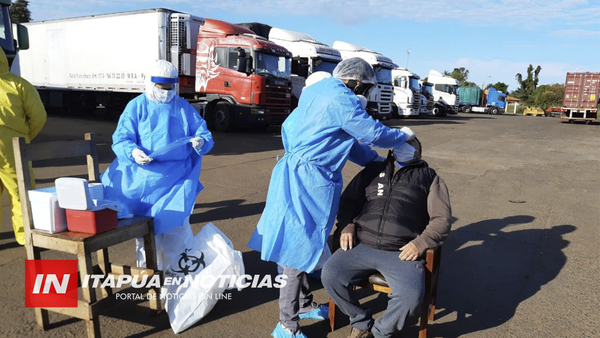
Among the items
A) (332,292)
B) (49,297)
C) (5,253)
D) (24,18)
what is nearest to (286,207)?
(332,292)

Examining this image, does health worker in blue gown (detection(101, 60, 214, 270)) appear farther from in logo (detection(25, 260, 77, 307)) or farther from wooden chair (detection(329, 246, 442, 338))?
wooden chair (detection(329, 246, 442, 338))

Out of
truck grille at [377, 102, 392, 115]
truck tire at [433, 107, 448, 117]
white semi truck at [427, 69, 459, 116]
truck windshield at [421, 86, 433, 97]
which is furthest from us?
white semi truck at [427, 69, 459, 116]

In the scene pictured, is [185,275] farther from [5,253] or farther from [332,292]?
[5,253]

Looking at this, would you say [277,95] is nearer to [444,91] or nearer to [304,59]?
[304,59]

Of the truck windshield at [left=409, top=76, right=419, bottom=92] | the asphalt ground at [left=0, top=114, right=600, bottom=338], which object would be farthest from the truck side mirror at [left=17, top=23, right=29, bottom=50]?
the truck windshield at [left=409, top=76, right=419, bottom=92]

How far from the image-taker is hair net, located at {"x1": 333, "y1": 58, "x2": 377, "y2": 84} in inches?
113

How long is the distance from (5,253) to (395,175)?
12.0 feet

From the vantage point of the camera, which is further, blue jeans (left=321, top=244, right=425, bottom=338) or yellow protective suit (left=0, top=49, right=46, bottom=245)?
yellow protective suit (left=0, top=49, right=46, bottom=245)

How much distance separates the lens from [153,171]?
10.2 ft

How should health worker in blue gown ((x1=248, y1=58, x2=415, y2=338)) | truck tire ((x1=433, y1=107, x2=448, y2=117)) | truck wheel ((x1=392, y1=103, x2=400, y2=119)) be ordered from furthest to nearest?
truck tire ((x1=433, y1=107, x2=448, y2=117)) → truck wheel ((x1=392, y1=103, x2=400, y2=119)) → health worker in blue gown ((x1=248, y1=58, x2=415, y2=338))

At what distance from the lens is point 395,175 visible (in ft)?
9.94

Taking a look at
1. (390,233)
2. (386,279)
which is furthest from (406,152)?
(386,279)

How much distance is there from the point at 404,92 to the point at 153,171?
931 inches

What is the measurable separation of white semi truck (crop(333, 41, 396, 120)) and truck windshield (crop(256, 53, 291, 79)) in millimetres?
5714
